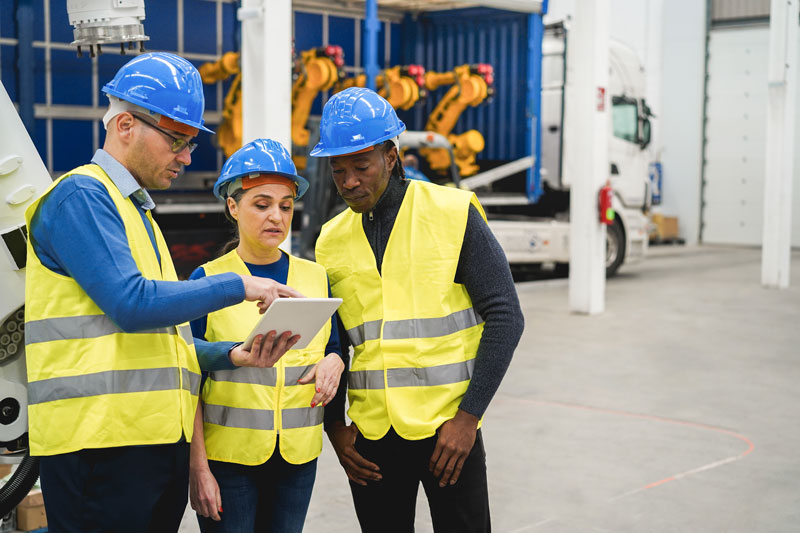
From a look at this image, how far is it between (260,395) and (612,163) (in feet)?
39.4

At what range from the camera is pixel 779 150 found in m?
12.7

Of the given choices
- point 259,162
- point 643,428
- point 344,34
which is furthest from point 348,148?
point 344,34

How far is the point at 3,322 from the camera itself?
3.04m

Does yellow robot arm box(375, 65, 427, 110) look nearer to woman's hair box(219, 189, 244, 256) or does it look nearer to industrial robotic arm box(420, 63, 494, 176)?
industrial robotic arm box(420, 63, 494, 176)

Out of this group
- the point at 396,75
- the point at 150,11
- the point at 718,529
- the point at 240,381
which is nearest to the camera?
the point at 240,381

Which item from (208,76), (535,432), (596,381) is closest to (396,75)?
(208,76)

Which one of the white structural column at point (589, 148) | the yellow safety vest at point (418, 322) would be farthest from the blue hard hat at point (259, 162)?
the white structural column at point (589, 148)

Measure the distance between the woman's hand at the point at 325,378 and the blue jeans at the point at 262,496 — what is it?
19cm

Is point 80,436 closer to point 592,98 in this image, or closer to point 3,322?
point 3,322

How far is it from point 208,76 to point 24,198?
331 inches

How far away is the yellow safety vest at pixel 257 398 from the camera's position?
101 inches

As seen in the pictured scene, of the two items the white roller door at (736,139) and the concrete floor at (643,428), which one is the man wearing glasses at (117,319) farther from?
the white roller door at (736,139)

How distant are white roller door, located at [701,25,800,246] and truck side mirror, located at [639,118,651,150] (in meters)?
5.95

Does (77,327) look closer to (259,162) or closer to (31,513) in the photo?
(259,162)
